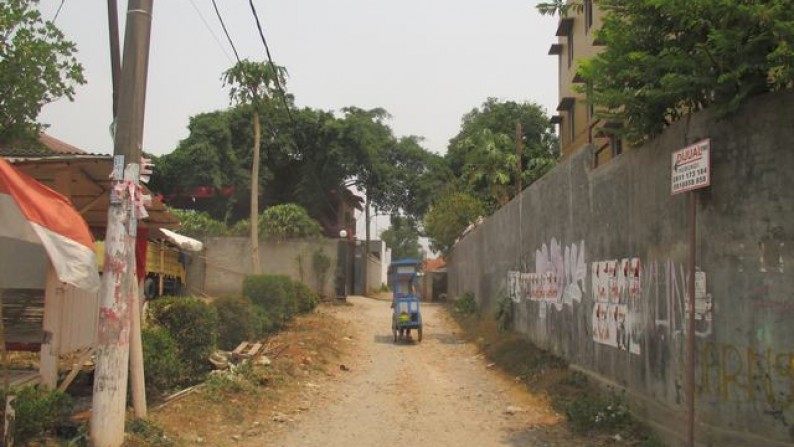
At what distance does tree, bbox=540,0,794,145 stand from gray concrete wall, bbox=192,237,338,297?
2345cm

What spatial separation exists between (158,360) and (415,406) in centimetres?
395

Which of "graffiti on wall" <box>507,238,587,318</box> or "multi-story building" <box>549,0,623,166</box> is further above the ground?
"multi-story building" <box>549,0,623,166</box>

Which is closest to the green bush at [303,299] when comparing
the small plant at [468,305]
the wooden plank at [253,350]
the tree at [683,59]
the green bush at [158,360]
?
the small plant at [468,305]

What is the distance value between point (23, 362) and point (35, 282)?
2.71 m

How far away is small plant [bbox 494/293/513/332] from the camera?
18109 mm

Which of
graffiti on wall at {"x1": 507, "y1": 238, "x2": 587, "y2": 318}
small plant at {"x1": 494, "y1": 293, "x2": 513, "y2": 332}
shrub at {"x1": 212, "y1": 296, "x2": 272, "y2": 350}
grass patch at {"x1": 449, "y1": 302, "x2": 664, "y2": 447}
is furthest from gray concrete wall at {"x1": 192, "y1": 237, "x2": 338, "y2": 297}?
shrub at {"x1": 212, "y1": 296, "x2": 272, "y2": 350}

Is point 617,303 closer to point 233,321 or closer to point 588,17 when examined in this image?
point 233,321

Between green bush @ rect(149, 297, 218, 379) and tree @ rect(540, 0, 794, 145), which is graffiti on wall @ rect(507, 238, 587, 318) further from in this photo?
green bush @ rect(149, 297, 218, 379)

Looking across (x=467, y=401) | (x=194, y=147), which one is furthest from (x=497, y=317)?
(x=194, y=147)

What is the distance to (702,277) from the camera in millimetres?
6965

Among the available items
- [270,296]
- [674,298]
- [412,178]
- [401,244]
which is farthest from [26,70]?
[401,244]

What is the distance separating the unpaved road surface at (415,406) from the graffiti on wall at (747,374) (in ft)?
8.04

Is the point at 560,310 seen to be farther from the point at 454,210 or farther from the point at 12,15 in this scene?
the point at 454,210

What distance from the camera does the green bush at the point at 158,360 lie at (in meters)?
9.16
